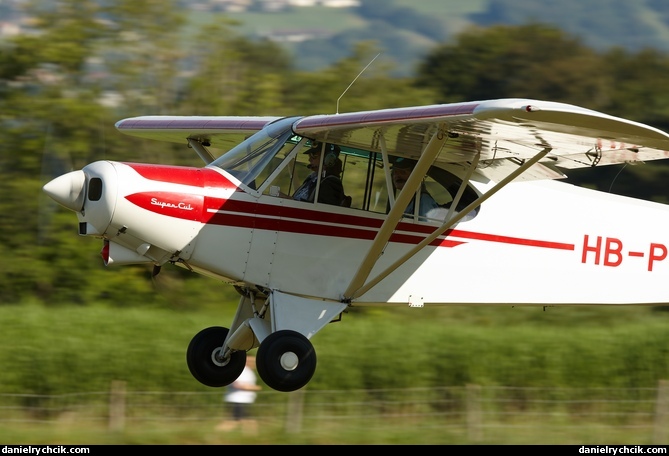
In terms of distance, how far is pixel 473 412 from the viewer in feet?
49.6

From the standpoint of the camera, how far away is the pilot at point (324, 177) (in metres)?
9.35

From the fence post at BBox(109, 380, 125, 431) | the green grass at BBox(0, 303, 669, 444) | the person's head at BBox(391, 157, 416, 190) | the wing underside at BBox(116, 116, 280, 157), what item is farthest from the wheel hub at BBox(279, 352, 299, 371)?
the fence post at BBox(109, 380, 125, 431)

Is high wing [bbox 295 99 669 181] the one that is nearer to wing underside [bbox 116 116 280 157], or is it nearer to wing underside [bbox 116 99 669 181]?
wing underside [bbox 116 99 669 181]

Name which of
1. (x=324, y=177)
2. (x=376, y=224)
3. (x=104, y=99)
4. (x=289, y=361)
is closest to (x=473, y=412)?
(x=376, y=224)

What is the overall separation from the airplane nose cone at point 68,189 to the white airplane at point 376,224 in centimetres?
1

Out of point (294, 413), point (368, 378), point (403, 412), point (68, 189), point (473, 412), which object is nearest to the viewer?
point (68, 189)

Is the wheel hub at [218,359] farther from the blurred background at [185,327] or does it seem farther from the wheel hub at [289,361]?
the wheel hub at [289,361]

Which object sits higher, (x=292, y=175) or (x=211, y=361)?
(x=292, y=175)

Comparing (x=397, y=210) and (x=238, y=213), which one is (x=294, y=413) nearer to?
(x=238, y=213)

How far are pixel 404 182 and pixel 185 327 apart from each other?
8.85 m

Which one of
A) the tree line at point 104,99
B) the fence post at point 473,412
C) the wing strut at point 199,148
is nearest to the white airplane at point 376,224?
the wing strut at point 199,148

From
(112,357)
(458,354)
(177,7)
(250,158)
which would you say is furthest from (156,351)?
(177,7)

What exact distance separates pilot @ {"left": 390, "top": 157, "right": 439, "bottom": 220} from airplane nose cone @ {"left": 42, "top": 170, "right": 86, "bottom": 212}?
2.80 meters

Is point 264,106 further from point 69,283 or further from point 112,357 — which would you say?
point 112,357
